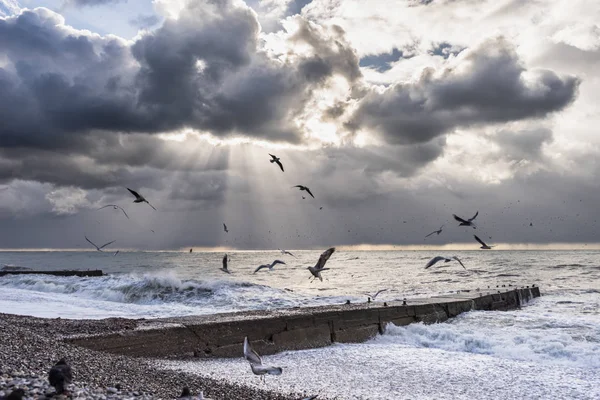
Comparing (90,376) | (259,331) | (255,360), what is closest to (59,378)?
(90,376)

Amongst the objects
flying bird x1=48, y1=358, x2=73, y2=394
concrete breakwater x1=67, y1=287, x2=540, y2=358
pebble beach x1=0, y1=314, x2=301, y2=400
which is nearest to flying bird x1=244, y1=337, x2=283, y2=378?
pebble beach x1=0, y1=314, x2=301, y2=400

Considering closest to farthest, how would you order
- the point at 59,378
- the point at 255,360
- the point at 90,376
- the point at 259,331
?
the point at 59,378 → the point at 255,360 → the point at 90,376 → the point at 259,331

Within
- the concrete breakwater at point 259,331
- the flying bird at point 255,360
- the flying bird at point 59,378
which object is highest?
the flying bird at point 59,378

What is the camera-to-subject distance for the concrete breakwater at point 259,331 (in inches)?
380

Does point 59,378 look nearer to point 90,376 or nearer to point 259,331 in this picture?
point 90,376

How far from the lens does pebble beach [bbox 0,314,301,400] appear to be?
5.03 m

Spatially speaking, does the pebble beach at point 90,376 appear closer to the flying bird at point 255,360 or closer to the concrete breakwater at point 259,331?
the concrete breakwater at point 259,331

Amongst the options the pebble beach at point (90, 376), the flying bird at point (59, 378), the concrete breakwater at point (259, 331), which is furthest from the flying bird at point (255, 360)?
the concrete breakwater at point (259, 331)

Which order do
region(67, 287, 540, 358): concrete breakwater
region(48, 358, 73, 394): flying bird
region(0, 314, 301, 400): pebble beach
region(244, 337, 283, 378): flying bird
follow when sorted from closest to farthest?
region(48, 358, 73, 394): flying bird → region(0, 314, 301, 400): pebble beach → region(244, 337, 283, 378): flying bird → region(67, 287, 540, 358): concrete breakwater

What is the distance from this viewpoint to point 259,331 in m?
11.4

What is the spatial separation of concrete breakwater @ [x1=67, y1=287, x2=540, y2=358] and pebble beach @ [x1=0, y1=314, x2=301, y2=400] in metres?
0.63

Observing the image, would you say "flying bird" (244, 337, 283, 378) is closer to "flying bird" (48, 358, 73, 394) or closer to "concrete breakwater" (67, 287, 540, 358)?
"flying bird" (48, 358, 73, 394)

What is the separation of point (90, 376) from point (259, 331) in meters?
5.51

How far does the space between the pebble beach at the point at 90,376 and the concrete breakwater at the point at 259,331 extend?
63 centimetres
